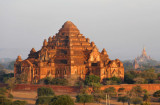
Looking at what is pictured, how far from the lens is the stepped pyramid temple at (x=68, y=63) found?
72688 millimetres

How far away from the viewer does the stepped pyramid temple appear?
72688mm

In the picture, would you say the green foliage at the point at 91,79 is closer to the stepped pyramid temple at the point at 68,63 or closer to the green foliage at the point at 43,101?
the stepped pyramid temple at the point at 68,63

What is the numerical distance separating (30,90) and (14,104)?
1985 cm

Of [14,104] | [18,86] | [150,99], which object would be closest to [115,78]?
[150,99]

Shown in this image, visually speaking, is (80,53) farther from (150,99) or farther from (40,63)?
(150,99)

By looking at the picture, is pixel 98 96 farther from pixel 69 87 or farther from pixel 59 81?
pixel 59 81

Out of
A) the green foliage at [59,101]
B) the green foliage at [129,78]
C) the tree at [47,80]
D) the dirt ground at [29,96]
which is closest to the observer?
the green foliage at [59,101]

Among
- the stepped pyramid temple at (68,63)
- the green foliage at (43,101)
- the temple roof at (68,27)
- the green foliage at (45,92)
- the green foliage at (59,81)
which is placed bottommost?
the green foliage at (43,101)

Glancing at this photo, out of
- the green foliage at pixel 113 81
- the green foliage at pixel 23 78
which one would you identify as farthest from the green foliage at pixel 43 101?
the green foliage at pixel 23 78

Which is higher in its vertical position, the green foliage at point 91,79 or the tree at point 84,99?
the green foliage at point 91,79

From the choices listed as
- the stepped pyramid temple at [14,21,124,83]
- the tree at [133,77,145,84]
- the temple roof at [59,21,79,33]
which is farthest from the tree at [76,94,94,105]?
the temple roof at [59,21,79,33]

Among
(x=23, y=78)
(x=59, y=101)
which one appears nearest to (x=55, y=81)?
(x=23, y=78)

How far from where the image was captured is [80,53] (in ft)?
250

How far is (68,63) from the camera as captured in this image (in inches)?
2859
